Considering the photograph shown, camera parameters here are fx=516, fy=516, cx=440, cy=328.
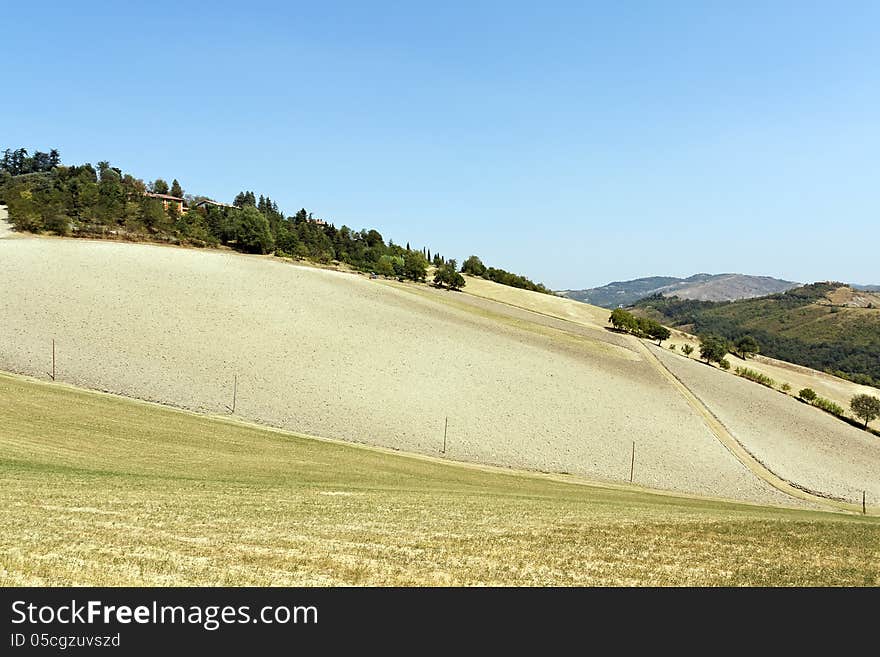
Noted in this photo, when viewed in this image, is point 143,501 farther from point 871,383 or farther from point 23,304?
point 871,383

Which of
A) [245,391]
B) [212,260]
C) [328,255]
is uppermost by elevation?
[328,255]

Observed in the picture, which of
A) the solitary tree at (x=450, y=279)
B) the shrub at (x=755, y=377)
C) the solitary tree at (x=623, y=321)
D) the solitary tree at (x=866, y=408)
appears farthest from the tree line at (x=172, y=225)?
the solitary tree at (x=866, y=408)

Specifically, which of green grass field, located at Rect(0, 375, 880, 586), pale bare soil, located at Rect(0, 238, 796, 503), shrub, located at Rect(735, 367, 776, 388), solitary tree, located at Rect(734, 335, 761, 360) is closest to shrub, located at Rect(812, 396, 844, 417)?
shrub, located at Rect(735, 367, 776, 388)

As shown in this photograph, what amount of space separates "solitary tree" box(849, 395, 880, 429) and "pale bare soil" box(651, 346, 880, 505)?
3394 millimetres

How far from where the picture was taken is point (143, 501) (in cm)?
1558

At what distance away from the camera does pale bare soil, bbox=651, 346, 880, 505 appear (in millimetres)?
51125

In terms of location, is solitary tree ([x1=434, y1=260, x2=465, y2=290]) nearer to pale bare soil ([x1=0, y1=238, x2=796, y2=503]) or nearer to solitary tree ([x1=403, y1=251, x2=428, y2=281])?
solitary tree ([x1=403, y1=251, x2=428, y2=281])

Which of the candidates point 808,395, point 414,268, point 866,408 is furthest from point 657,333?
point 414,268

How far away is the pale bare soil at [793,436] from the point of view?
51.1 meters

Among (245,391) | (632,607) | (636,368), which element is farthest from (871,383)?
(632,607)

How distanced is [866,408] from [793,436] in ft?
69.3

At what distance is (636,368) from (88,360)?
7013 centimetres

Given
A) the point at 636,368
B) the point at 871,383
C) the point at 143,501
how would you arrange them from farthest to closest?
1. the point at 871,383
2. the point at 636,368
3. the point at 143,501

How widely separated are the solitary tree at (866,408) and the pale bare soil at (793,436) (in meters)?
3.39
